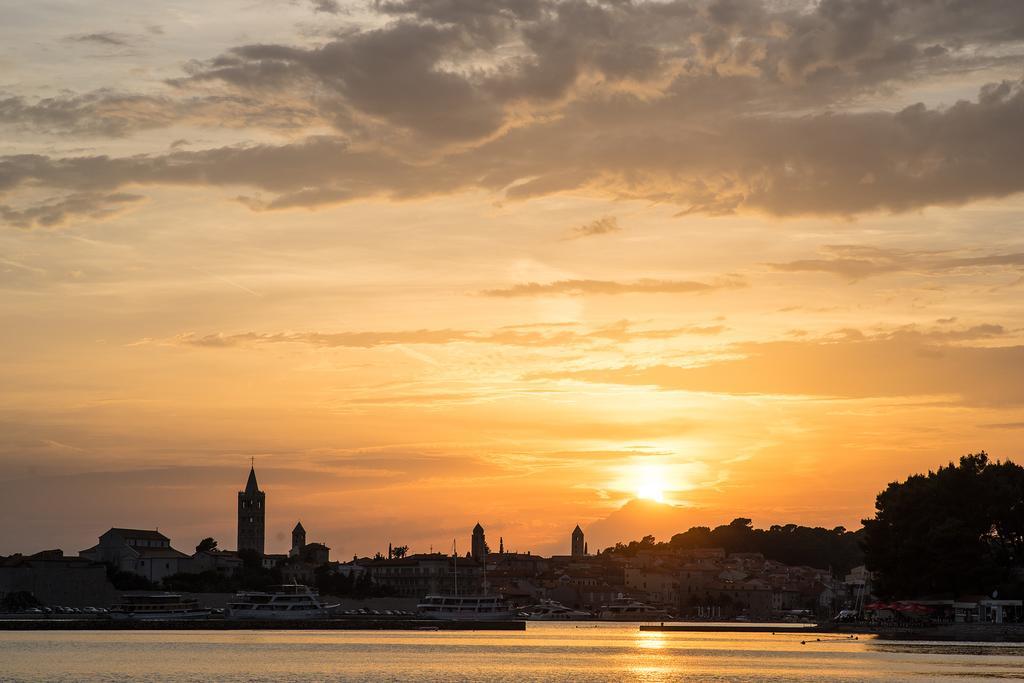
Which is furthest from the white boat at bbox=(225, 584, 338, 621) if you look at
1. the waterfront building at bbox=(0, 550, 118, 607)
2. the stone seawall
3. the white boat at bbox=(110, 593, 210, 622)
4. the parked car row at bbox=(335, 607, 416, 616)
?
the waterfront building at bbox=(0, 550, 118, 607)

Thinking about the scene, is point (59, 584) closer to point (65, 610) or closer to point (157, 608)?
point (65, 610)

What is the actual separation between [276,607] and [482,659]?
68917 millimetres

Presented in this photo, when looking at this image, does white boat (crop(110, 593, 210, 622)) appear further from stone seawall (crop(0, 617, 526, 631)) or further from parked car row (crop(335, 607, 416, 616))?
parked car row (crop(335, 607, 416, 616))

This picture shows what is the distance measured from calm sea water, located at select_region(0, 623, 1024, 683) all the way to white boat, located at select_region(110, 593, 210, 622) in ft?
74.5

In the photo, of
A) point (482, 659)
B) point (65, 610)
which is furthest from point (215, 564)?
point (482, 659)

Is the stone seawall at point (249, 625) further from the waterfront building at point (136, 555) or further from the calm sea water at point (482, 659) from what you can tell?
the waterfront building at point (136, 555)

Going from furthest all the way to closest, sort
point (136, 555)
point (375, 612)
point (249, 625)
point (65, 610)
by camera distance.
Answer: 1. point (136, 555)
2. point (375, 612)
3. point (65, 610)
4. point (249, 625)

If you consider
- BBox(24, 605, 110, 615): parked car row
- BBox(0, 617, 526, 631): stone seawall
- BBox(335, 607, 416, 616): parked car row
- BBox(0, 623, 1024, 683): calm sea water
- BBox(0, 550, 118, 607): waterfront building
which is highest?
BBox(0, 550, 118, 607): waterfront building

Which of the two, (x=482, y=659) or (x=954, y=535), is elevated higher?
(x=954, y=535)

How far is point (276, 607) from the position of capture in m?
153

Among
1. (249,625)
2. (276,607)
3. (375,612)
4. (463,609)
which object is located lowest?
(249,625)

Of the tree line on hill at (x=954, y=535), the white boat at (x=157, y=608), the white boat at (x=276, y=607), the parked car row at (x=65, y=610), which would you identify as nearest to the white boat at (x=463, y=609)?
the white boat at (x=276, y=607)

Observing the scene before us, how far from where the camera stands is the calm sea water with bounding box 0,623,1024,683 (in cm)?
7100

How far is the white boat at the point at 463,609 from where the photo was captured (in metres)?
157
